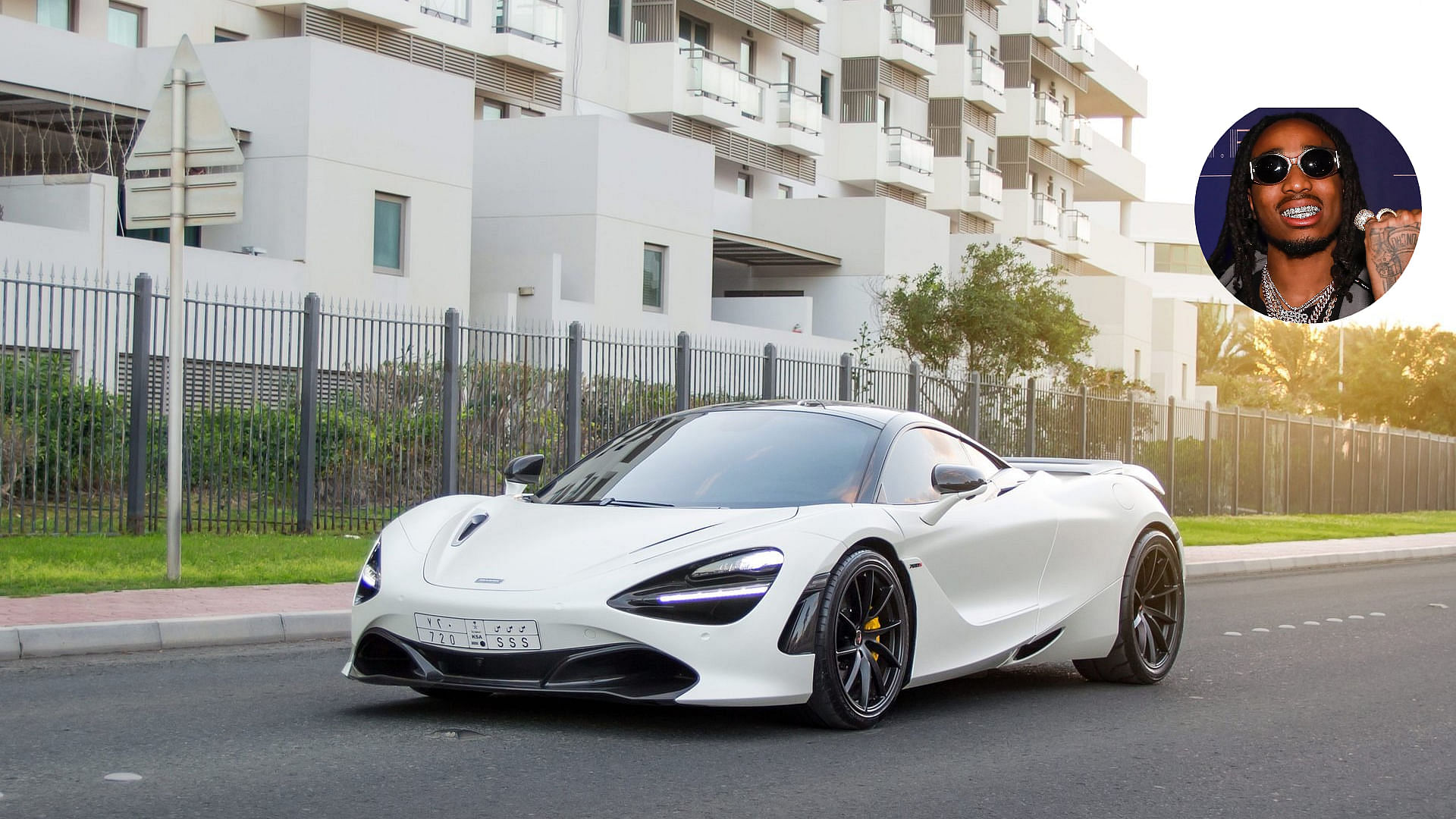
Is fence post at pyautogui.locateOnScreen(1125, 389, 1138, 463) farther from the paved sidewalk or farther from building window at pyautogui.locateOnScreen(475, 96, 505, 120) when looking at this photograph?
the paved sidewalk

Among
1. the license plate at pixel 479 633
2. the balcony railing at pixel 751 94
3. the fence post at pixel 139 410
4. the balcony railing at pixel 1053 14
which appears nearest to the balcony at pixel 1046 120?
the balcony railing at pixel 1053 14

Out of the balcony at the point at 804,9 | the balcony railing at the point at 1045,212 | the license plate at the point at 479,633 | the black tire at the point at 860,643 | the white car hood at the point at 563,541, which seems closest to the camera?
the license plate at the point at 479,633

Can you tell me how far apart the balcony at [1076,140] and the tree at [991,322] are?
2864 cm

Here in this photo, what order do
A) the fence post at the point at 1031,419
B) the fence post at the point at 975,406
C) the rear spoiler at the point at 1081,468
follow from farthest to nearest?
the fence post at the point at 1031,419, the fence post at the point at 975,406, the rear spoiler at the point at 1081,468

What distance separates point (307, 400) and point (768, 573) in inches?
415

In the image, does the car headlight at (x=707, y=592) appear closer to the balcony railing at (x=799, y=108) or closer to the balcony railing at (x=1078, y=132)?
the balcony railing at (x=799, y=108)

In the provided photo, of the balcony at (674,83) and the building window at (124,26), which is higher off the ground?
the balcony at (674,83)

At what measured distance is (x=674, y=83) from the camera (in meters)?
38.3

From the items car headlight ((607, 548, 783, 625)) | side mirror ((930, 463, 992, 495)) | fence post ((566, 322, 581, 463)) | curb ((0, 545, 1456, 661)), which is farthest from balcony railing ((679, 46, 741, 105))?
car headlight ((607, 548, 783, 625))

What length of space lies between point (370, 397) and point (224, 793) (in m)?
11.5

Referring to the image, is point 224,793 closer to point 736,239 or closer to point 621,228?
point 621,228

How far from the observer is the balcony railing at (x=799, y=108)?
43.2 m

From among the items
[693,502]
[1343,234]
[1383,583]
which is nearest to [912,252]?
[1383,583]

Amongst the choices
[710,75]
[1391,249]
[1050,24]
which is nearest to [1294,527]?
[710,75]
